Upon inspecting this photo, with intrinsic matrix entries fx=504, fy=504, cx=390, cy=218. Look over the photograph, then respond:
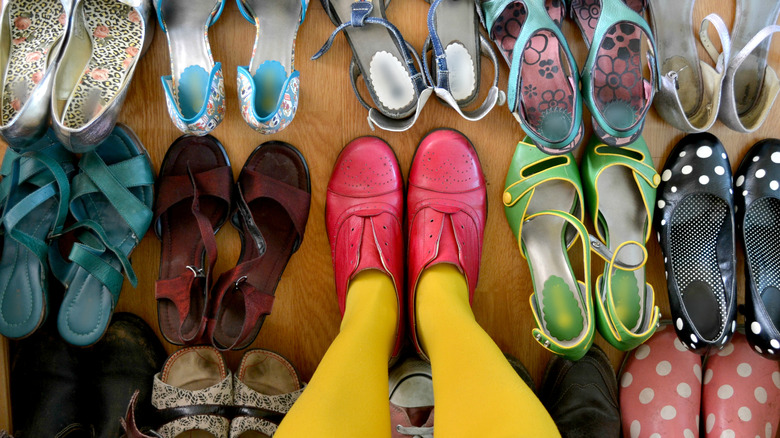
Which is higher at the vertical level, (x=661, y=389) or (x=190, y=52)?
(x=190, y=52)

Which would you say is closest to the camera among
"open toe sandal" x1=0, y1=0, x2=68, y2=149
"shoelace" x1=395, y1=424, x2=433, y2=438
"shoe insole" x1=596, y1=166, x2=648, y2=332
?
"open toe sandal" x1=0, y1=0, x2=68, y2=149

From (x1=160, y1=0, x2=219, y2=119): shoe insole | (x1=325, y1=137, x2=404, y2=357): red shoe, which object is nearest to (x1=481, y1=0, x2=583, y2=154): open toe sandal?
(x1=325, y1=137, x2=404, y2=357): red shoe

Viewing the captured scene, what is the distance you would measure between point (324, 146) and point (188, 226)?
406 millimetres

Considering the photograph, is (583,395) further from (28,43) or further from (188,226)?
(28,43)

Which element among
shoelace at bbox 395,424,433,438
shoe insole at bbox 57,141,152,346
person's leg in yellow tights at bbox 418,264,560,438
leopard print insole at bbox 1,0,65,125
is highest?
leopard print insole at bbox 1,0,65,125

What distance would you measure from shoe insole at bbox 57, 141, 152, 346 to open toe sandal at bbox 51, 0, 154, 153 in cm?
13

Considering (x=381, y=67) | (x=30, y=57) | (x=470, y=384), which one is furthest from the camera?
(x=381, y=67)

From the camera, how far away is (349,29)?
124cm

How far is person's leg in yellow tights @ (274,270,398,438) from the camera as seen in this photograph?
0.81 m

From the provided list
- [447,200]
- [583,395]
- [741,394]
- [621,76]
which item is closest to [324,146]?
[447,200]

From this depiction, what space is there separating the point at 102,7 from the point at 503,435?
126 cm

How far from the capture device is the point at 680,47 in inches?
50.4

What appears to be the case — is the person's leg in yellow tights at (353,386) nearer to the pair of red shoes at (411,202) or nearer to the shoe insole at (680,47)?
the pair of red shoes at (411,202)

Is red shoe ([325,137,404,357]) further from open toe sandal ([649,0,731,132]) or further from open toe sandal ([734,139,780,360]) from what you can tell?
open toe sandal ([734,139,780,360])
